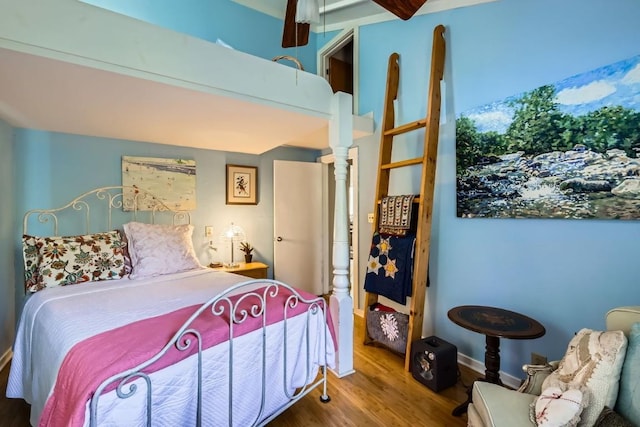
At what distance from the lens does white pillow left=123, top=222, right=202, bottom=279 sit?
247cm

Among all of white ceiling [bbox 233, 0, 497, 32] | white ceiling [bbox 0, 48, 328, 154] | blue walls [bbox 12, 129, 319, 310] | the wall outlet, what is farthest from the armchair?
blue walls [bbox 12, 129, 319, 310]

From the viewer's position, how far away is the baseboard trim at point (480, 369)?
214 cm

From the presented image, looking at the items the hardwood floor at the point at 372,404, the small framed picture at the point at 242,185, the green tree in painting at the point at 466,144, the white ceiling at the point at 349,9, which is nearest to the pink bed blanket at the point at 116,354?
the hardwood floor at the point at 372,404

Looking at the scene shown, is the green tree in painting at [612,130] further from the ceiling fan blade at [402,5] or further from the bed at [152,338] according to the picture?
the bed at [152,338]

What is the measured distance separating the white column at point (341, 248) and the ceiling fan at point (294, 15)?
503mm

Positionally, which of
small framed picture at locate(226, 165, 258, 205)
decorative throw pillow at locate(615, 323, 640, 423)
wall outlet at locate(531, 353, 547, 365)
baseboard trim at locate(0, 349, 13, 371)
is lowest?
baseboard trim at locate(0, 349, 13, 371)

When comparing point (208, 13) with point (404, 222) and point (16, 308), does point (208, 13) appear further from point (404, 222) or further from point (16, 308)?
point (16, 308)

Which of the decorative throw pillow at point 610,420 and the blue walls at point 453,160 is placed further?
the blue walls at point 453,160

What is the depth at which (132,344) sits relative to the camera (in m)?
1.19

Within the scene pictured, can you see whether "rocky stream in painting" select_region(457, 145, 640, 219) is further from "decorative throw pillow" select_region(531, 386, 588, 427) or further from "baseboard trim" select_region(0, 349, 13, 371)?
"baseboard trim" select_region(0, 349, 13, 371)

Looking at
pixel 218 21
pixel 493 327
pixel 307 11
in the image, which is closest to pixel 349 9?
pixel 218 21

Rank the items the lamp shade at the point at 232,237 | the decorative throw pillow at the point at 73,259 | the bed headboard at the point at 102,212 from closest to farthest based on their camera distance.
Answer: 1. the decorative throw pillow at the point at 73,259
2. the bed headboard at the point at 102,212
3. the lamp shade at the point at 232,237

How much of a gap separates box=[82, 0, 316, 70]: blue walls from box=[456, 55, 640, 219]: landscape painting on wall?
2.57 meters

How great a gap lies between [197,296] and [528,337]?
6.26 ft
